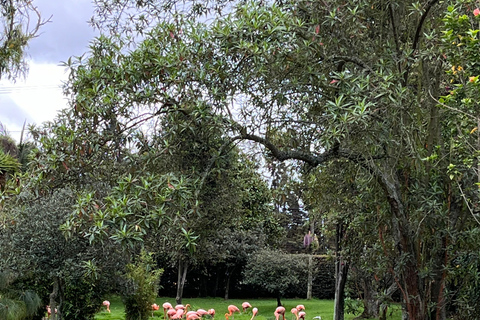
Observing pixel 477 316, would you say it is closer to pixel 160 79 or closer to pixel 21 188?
pixel 160 79

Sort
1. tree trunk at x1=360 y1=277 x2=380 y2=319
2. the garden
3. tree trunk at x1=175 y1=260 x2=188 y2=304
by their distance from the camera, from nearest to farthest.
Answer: the garden
tree trunk at x1=360 y1=277 x2=380 y2=319
tree trunk at x1=175 y1=260 x2=188 y2=304

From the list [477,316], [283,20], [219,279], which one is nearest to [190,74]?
[283,20]

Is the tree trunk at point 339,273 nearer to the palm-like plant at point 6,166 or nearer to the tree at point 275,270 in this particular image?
the tree at point 275,270

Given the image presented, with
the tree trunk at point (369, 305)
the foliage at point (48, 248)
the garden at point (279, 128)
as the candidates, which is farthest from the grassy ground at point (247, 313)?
the garden at point (279, 128)

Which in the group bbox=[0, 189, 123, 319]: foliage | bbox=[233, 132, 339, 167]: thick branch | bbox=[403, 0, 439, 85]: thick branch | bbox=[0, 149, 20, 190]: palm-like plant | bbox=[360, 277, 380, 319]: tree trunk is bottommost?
bbox=[360, 277, 380, 319]: tree trunk

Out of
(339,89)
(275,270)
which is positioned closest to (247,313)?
(275,270)

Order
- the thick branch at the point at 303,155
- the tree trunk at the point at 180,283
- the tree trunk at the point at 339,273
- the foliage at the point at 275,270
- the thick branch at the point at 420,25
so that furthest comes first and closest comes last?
the foliage at the point at 275,270 → the tree trunk at the point at 180,283 → the tree trunk at the point at 339,273 → the thick branch at the point at 303,155 → the thick branch at the point at 420,25

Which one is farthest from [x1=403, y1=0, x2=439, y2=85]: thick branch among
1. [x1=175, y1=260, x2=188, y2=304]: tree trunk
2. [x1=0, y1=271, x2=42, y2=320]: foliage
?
[x1=175, y1=260, x2=188, y2=304]: tree trunk

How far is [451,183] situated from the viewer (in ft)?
20.2

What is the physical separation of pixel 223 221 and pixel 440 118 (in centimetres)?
310

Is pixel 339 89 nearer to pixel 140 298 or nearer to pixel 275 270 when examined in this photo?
pixel 140 298

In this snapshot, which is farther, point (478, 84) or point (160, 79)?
point (160, 79)

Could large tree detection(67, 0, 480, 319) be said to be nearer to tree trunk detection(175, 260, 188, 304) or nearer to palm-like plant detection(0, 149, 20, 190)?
palm-like plant detection(0, 149, 20, 190)

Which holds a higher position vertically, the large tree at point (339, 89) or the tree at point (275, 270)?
the large tree at point (339, 89)
